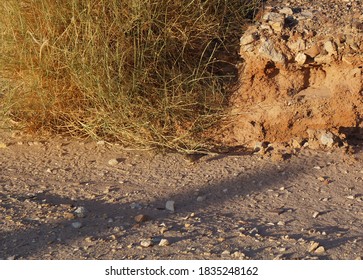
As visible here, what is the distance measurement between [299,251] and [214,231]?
52 cm

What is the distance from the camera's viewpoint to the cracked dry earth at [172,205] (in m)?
3.81

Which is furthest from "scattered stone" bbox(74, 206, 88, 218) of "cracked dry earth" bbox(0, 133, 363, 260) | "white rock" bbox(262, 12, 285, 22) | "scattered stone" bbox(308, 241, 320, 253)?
"white rock" bbox(262, 12, 285, 22)

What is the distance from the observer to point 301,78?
5.35 metres

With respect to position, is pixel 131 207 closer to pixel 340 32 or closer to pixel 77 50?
pixel 77 50

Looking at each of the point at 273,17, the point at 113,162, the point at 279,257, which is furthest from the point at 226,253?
the point at 273,17

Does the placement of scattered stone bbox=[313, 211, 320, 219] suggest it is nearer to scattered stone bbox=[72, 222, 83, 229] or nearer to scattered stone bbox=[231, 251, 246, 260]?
scattered stone bbox=[231, 251, 246, 260]

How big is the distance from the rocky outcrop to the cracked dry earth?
0.96 feet

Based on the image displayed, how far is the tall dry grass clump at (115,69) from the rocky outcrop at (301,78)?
10.3 inches

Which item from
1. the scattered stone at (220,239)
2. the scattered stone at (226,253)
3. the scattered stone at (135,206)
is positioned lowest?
the scattered stone at (135,206)

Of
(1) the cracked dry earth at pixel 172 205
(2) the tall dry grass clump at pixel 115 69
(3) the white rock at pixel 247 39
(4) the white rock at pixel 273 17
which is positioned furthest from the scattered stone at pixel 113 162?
(4) the white rock at pixel 273 17

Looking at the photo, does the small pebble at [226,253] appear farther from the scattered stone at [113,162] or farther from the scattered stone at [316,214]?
the scattered stone at [113,162]
